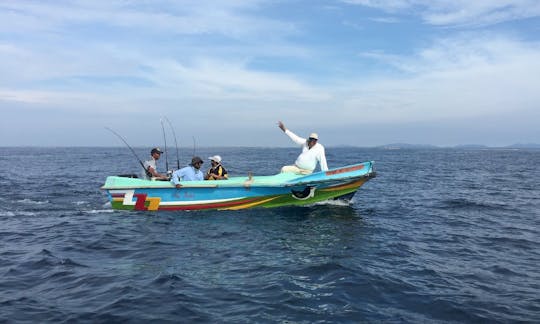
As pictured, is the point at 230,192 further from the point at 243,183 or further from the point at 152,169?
the point at 152,169

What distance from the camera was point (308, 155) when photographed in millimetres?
12953

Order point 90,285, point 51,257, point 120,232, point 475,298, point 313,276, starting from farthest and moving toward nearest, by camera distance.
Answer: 1. point 120,232
2. point 51,257
3. point 313,276
4. point 90,285
5. point 475,298

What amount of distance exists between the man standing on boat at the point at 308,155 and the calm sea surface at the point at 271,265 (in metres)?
1.39

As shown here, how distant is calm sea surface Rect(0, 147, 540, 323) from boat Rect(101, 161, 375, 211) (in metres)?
0.39

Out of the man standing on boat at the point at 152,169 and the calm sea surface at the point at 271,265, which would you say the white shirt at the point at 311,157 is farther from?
the man standing on boat at the point at 152,169

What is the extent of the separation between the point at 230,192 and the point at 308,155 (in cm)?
288

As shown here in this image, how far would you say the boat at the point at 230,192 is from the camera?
12664 mm

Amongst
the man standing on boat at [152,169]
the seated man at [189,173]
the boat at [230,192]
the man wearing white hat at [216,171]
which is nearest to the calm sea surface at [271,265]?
the boat at [230,192]

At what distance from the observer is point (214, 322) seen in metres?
5.49

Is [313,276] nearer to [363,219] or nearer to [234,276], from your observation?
[234,276]

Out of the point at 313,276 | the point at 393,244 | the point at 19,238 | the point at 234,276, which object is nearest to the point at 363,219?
the point at 393,244

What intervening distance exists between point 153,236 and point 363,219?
258 inches

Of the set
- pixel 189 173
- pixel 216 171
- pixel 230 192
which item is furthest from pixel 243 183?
pixel 189 173

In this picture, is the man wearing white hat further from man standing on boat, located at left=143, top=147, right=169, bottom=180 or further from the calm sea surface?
man standing on boat, located at left=143, top=147, right=169, bottom=180
